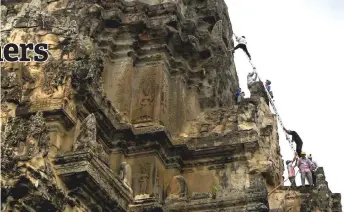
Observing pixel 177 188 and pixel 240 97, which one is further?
pixel 240 97

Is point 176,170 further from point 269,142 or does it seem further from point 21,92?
point 21,92

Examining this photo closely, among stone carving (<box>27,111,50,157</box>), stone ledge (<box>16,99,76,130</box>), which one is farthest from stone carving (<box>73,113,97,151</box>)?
stone carving (<box>27,111,50,157</box>)

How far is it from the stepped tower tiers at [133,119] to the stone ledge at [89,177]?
0.02m

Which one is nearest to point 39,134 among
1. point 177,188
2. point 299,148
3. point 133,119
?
point 177,188

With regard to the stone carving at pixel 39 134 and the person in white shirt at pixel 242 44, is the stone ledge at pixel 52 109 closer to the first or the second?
the stone carving at pixel 39 134

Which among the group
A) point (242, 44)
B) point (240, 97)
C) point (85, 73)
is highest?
point (242, 44)

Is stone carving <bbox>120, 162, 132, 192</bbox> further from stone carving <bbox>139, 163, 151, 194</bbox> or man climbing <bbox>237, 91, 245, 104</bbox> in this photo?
man climbing <bbox>237, 91, 245, 104</bbox>

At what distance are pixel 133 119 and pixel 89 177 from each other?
4526 millimetres

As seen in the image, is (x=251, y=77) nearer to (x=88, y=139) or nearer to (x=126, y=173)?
(x=126, y=173)

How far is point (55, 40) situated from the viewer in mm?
12750

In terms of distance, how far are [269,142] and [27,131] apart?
756 centimetres

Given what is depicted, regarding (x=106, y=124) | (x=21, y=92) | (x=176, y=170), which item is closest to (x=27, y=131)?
(x=21, y=92)

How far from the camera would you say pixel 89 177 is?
1105 centimetres

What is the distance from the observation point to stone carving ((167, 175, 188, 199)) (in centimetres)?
1433
